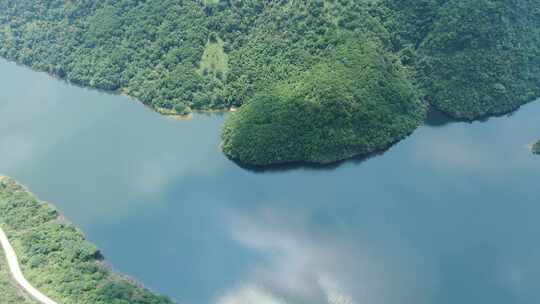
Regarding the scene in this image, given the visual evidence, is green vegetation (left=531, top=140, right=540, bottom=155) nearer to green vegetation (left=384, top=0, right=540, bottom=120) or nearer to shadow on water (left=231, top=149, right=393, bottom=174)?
green vegetation (left=384, top=0, right=540, bottom=120)

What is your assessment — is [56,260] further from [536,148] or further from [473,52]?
[473,52]

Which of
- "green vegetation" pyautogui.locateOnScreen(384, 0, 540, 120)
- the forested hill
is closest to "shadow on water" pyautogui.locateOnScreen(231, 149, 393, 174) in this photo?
the forested hill

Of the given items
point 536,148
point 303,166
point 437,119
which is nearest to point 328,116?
point 303,166

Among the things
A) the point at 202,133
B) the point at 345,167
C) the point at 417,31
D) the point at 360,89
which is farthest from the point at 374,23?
the point at 202,133

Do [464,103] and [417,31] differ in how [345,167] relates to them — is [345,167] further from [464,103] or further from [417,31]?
[417,31]

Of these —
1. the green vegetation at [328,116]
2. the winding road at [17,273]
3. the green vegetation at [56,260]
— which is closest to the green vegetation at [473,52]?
the green vegetation at [328,116]

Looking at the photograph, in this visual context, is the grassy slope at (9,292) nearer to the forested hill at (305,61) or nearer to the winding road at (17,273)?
the winding road at (17,273)

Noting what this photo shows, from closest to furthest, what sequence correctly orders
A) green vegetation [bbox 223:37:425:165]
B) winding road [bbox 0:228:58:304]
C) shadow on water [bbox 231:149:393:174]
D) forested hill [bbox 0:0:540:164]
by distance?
winding road [bbox 0:228:58:304], shadow on water [bbox 231:149:393:174], green vegetation [bbox 223:37:425:165], forested hill [bbox 0:0:540:164]
